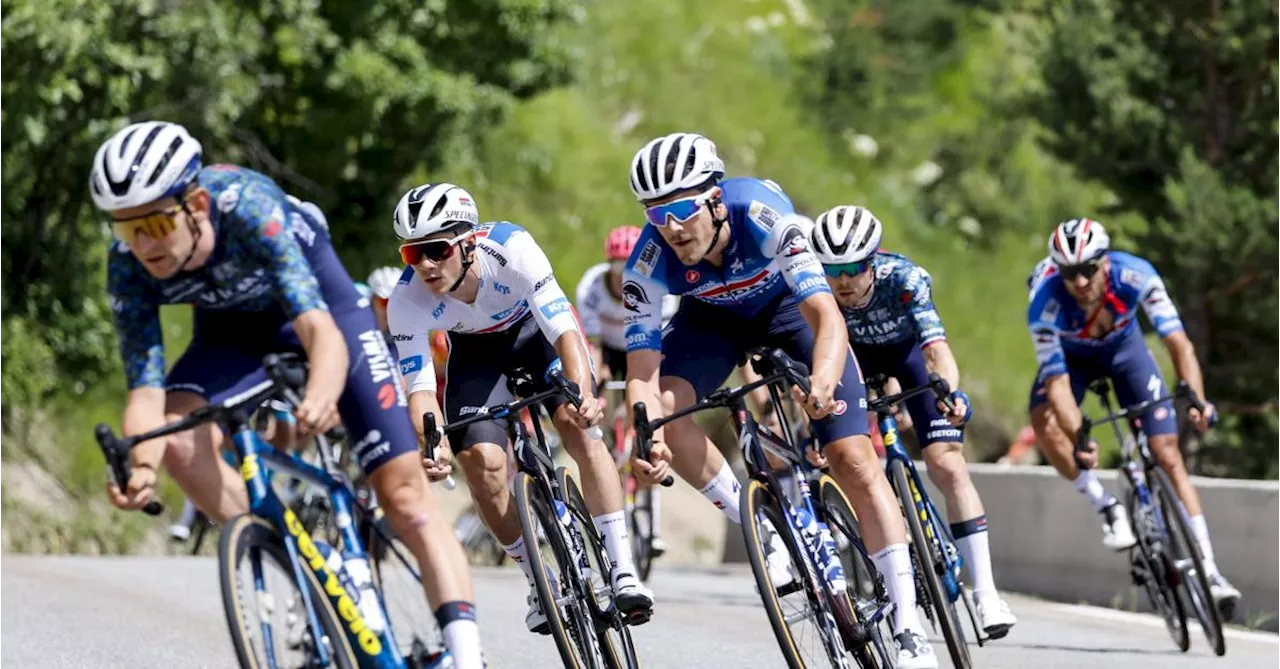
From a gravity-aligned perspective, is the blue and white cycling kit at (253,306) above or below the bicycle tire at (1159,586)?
above

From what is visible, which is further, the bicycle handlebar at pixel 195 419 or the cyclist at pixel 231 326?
the cyclist at pixel 231 326

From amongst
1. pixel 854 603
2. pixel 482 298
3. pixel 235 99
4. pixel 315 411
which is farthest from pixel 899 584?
pixel 235 99

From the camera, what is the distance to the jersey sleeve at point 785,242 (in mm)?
7418

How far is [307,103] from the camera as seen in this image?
2238cm

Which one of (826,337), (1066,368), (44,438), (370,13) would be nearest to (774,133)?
(370,13)

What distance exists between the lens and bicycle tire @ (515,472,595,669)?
6801 mm

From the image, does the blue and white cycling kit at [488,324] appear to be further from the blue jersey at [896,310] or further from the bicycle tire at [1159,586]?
the bicycle tire at [1159,586]

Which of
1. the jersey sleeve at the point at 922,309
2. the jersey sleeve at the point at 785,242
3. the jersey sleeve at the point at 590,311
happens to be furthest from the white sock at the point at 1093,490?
the jersey sleeve at the point at 785,242

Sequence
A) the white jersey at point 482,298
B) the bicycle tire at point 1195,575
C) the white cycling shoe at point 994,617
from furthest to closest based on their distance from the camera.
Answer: the bicycle tire at point 1195,575
the white cycling shoe at point 994,617
the white jersey at point 482,298

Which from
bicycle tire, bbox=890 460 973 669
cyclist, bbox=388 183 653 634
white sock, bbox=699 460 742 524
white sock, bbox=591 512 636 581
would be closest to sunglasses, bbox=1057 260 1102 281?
bicycle tire, bbox=890 460 973 669

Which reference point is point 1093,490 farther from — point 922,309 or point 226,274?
point 226,274

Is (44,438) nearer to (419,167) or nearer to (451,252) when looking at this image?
(419,167)

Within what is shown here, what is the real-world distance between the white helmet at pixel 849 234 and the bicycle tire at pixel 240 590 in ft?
12.1

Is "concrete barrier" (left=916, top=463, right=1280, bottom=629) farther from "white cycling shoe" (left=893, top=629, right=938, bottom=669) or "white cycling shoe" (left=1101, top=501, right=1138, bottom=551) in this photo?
"white cycling shoe" (left=893, top=629, right=938, bottom=669)
